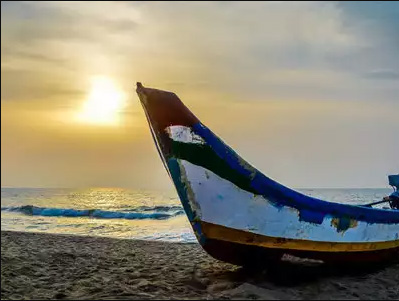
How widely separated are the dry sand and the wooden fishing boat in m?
0.34

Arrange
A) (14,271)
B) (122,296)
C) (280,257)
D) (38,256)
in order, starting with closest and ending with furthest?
(122,296) < (280,257) < (14,271) < (38,256)

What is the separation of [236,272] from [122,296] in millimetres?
1629

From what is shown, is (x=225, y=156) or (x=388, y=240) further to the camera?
(x=388, y=240)

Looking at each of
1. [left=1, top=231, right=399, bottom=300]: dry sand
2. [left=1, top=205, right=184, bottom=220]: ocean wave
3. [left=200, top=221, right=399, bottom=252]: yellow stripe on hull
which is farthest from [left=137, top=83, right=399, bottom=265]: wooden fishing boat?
[left=1, top=205, right=184, bottom=220]: ocean wave

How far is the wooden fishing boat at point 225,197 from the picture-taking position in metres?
4.17

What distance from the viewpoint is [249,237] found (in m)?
4.24

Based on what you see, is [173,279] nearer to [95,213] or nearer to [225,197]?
[225,197]

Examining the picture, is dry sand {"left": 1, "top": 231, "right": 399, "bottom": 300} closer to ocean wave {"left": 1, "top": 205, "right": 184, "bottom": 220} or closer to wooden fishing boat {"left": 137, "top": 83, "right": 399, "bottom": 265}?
wooden fishing boat {"left": 137, "top": 83, "right": 399, "bottom": 265}

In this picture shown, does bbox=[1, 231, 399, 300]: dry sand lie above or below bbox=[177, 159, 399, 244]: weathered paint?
below

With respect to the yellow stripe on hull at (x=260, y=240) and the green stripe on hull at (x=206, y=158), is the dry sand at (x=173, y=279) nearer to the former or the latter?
the yellow stripe on hull at (x=260, y=240)

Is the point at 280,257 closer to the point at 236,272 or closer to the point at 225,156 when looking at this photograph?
the point at 236,272

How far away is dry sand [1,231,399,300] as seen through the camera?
3.84 m

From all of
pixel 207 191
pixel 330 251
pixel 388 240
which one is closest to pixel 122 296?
pixel 207 191

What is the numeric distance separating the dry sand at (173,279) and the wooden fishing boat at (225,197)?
34 cm
